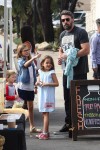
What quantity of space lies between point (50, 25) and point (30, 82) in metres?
30.7

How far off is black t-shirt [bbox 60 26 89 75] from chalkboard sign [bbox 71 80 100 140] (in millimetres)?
406

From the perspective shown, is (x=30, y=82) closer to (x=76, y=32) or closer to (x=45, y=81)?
(x=45, y=81)

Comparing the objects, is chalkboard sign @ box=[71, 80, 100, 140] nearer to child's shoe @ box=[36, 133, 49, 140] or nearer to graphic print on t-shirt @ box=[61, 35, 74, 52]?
child's shoe @ box=[36, 133, 49, 140]

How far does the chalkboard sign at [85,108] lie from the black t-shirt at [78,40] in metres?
0.41

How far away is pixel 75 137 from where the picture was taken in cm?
897

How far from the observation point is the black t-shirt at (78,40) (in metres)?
9.06

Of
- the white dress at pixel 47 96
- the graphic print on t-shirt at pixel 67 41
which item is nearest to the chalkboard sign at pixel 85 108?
the white dress at pixel 47 96

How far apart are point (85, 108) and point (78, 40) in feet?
3.55

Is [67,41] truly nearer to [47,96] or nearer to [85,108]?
[47,96]

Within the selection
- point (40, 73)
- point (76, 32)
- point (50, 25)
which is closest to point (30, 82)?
point (40, 73)

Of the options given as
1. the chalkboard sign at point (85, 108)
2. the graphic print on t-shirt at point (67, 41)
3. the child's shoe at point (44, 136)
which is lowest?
the child's shoe at point (44, 136)

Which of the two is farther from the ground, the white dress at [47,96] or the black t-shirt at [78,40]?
the black t-shirt at [78,40]

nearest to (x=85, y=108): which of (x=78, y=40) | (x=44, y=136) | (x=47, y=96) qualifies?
(x=47, y=96)

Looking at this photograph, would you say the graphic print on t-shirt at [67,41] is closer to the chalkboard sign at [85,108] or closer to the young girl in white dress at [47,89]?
the young girl in white dress at [47,89]
